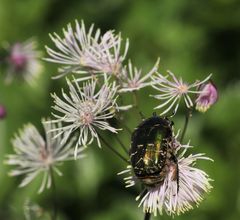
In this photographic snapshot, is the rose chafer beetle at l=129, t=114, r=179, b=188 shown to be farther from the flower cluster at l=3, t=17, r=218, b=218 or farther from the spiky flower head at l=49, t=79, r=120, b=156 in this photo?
the spiky flower head at l=49, t=79, r=120, b=156

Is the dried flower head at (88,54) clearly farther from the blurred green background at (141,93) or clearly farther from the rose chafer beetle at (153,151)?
the blurred green background at (141,93)

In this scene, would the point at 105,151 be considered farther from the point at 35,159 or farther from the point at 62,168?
the point at 35,159

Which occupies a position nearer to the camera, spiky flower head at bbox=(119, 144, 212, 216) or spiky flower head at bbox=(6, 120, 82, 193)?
spiky flower head at bbox=(119, 144, 212, 216)

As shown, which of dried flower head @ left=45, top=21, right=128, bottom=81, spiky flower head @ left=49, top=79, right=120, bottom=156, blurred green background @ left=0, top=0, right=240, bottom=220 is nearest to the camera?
spiky flower head @ left=49, top=79, right=120, bottom=156

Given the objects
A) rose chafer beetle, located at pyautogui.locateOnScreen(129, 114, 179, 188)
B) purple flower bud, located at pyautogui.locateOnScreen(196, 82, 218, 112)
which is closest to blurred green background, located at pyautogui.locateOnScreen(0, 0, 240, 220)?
purple flower bud, located at pyautogui.locateOnScreen(196, 82, 218, 112)

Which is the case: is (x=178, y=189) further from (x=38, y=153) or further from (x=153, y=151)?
(x=38, y=153)

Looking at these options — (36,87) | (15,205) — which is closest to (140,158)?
(15,205)

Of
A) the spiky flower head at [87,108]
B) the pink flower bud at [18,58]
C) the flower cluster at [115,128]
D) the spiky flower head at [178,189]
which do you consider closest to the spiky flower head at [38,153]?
the flower cluster at [115,128]

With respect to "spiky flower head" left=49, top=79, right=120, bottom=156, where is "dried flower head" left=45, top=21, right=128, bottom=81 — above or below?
above

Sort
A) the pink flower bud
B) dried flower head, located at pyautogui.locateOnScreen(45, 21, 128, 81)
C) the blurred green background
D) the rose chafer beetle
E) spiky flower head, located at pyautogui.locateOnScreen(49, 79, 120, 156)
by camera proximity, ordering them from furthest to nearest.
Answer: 1. the blurred green background
2. the pink flower bud
3. dried flower head, located at pyautogui.locateOnScreen(45, 21, 128, 81)
4. spiky flower head, located at pyautogui.locateOnScreen(49, 79, 120, 156)
5. the rose chafer beetle
